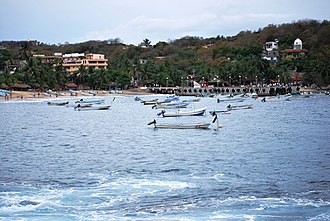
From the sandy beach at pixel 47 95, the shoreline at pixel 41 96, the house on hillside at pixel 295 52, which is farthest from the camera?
the house on hillside at pixel 295 52

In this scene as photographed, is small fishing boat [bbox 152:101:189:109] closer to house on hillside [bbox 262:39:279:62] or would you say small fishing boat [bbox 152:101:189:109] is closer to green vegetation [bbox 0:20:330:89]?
green vegetation [bbox 0:20:330:89]

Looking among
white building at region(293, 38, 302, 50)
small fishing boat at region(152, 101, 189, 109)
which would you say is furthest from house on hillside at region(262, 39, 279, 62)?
small fishing boat at region(152, 101, 189, 109)

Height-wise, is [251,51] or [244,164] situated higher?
[251,51]

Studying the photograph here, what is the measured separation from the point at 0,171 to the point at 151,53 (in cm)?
Answer: 16128

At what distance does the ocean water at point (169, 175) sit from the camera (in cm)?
1895

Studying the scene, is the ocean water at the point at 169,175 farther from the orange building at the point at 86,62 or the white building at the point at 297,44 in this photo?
the white building at the point at 297,44

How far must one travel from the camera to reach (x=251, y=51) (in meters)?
151

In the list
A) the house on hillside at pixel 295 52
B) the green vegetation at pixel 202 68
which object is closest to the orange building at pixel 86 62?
the green vegetation at pixel 202 68

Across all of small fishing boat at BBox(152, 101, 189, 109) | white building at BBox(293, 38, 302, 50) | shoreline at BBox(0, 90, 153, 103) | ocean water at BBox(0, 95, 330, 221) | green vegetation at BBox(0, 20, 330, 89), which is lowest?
ocean water at BBox(0, 95, 330, 221)

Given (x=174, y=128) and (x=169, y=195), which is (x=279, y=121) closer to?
(x=174, y=128)

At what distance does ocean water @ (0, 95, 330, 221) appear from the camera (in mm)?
18953

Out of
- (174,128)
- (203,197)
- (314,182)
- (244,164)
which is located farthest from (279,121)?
(203,197)

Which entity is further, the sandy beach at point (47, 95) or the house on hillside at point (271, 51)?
the house on hillside at point (271, 51)

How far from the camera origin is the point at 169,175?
25.6 m
